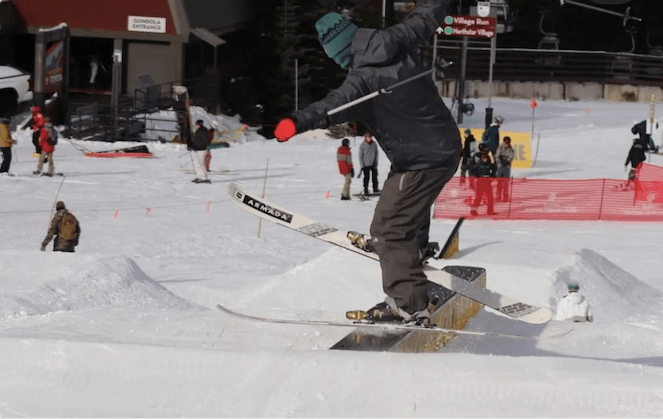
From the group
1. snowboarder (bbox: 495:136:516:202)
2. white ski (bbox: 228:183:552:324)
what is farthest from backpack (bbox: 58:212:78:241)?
snowboarder (bbox: 495:136:516:202)

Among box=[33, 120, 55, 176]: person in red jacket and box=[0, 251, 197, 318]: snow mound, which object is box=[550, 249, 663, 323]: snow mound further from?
box=[33, 120, 55, 176]: person in red jacket

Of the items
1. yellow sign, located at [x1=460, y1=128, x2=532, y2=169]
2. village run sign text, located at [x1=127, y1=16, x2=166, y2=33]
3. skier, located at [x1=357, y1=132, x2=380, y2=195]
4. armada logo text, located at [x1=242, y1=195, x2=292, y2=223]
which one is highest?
armada logo text, located at [x1=242, y1=195, x2=292, y2=223]

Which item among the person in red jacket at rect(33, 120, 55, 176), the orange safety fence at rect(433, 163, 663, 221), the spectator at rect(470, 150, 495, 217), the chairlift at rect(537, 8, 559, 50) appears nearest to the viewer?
the spectator at rect(470, 150, 495, 217)

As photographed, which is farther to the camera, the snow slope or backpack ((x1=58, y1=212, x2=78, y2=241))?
backpack ((x1=58, y1=212, x2=78, y2=241))

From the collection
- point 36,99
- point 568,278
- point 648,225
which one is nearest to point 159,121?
point 36,99

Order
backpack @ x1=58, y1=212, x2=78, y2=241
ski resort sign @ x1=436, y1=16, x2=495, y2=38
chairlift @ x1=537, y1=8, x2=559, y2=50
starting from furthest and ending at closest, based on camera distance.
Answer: chairlift @ x1=537, y1=8, x2=559, y2=50 < ski resort sign @ x1=436, y1=16, x2=495, y2=38 < backpack @ x1=58, y1=212, x2=78, y2=241

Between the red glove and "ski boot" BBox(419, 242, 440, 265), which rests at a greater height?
the red glove

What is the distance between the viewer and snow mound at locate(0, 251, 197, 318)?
10320mm

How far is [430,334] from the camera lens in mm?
8203

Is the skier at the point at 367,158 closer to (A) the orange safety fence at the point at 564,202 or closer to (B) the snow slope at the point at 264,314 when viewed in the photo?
(B) the snow slope at the point at 264,314

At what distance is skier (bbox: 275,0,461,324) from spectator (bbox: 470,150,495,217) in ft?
50.8

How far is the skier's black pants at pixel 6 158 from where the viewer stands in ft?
84.6

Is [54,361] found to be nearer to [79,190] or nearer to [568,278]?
[568,278]

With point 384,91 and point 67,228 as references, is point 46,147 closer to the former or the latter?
point 67,228
